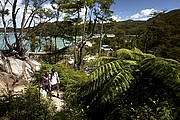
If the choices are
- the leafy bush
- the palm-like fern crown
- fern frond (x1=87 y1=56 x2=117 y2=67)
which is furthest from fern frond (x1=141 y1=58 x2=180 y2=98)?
the leafy bush

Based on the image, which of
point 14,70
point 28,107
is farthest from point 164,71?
point 14,70

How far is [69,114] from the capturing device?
2.95m

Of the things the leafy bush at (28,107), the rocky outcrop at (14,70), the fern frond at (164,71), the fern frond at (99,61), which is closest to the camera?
the fern frond at (164,71)

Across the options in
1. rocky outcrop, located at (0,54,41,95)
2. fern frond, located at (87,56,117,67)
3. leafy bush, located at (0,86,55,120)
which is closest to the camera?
fern frond, located at (87,56,117,67)

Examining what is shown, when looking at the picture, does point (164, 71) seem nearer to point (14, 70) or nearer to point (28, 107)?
point (28, 107)

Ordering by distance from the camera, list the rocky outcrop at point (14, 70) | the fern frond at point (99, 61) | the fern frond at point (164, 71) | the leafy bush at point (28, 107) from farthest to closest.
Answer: the rocky outcrop at point (14, 70), the leafy bush at point (28, 107), the fern frond at point (99, 61), the fern frond at point (164, 71)

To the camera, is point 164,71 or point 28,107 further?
point 28,107

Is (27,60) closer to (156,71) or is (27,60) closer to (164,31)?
(156,71)

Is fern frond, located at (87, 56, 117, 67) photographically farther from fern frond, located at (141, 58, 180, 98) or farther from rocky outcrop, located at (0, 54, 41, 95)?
rocky outcrop, located at (0, 54, 41, 95)

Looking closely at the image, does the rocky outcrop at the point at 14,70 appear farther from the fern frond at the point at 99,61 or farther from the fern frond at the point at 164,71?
the fern frond at the point at 164,71

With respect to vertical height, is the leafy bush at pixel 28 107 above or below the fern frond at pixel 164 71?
below

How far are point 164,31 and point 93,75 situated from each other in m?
19.9

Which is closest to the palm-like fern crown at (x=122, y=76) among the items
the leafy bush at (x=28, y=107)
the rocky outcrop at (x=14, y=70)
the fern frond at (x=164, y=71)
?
the fern frond at (x=164, y=71)

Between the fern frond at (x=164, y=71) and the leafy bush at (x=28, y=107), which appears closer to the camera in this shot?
the fern frond at (x=164, y=71)
